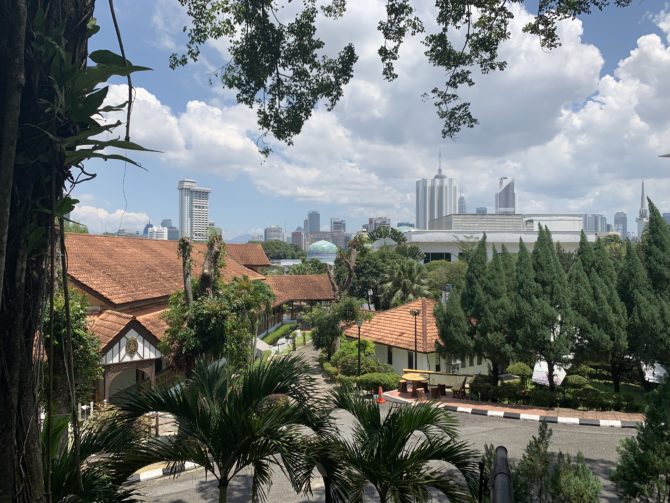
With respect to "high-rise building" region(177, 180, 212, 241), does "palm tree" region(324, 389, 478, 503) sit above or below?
below

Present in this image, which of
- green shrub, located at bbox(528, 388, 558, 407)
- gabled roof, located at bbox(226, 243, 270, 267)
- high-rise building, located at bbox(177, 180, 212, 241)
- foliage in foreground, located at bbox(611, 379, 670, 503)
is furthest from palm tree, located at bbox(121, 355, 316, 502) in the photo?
high-rise building, located at bbox(177, 180, 212, 241)

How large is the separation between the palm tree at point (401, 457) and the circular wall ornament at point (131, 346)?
9892mm

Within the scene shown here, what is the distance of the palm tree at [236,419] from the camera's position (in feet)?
13.5

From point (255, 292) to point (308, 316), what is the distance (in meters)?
9.62

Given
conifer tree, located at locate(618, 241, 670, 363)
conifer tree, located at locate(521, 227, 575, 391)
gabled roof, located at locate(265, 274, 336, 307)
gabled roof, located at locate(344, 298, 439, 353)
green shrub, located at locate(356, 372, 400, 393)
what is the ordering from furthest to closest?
1. gabled roof, located at locate(265, 274, 336, 307)
2. gabled roof, located at locate(344, 298, 439, 353)
3. green shrub, located at locate(356, 372, 400, 393)
4. conifer tree, located at locate(521, 227, 575, 391)
5. conifer tree, located at locate(618, 241, 670, 363)

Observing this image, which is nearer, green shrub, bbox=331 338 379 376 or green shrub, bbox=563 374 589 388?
green shrub, bbox=563 374 589 388

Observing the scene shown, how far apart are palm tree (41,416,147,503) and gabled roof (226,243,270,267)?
37.5m

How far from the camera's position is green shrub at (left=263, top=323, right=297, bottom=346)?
103ft

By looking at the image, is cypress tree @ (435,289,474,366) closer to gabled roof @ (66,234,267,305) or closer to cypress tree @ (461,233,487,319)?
cypress tree @ (461,233,487,319)

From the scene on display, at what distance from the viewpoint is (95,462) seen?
3.58 meters

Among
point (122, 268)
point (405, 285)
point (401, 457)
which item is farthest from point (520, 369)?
point (122, 268)

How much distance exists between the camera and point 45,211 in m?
2.04

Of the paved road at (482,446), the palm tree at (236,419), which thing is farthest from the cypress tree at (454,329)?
the palm tree at (236,419)

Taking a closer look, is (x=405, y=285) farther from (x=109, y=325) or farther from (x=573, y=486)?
(x=573, y=486)
